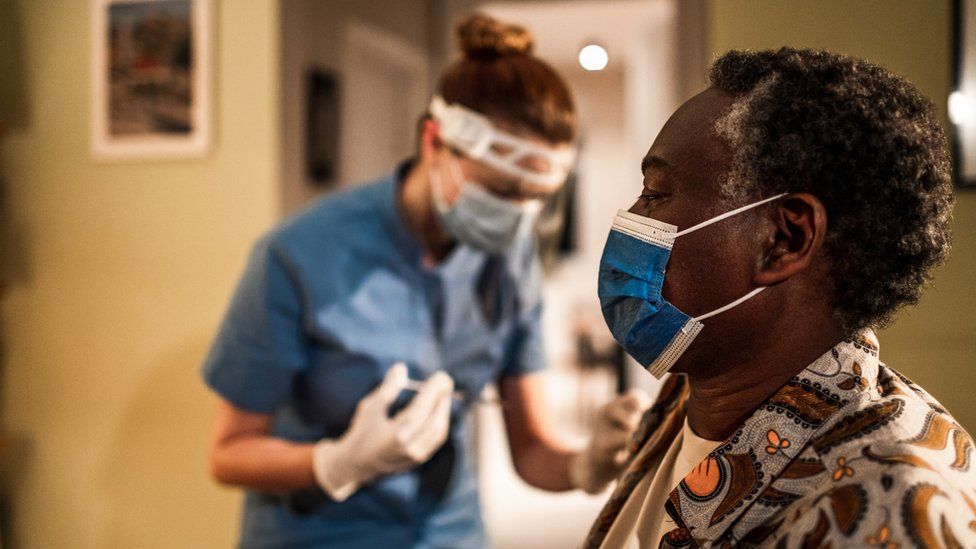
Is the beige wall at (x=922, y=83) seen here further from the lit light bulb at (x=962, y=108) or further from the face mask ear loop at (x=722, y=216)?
the face mask ear loop at (x=722, y=216)

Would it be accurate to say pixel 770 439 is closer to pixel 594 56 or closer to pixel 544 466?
pixel 594 56

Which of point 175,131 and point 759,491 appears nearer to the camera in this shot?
point 759,491

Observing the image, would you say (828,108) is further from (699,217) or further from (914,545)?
(914,545)

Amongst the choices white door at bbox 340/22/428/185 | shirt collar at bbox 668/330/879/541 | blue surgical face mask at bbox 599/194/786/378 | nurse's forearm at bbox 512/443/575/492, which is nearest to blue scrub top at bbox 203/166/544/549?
nurse's forearm at bbox 512/443/575/492

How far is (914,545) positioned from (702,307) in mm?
286

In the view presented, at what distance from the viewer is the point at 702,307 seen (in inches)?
29.7

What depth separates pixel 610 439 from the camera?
121 centimetres

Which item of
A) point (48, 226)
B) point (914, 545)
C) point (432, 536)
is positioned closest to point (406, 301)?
point (432, 536)

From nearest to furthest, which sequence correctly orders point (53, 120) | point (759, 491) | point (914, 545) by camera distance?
point (914, 545), point (759, 491), point (53, 120)

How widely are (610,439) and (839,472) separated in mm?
611

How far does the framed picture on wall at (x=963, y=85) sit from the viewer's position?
86 centimetres

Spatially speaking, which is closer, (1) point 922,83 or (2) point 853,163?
(2) point 853,163

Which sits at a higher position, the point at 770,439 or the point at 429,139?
the point at 429,139

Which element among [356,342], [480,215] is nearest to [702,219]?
[480,215]
